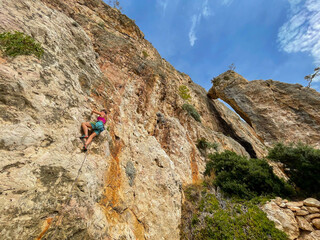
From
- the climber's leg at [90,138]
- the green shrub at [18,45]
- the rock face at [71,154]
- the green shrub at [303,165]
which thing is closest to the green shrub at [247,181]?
the green shrub at [303,165]

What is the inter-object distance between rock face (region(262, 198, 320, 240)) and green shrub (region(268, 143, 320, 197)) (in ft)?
9.69

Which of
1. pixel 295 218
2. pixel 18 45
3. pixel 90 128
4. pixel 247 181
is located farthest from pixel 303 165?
pixel 18 45

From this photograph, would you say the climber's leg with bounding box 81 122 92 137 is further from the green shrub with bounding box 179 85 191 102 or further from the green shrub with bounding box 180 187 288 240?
the green shrub with bounding box 179 85 191 102

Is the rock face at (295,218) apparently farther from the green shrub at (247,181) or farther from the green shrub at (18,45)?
the green shrub at (18,45)

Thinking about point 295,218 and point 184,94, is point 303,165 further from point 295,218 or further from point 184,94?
point 184,94

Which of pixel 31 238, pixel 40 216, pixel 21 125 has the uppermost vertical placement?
pixel 21 125

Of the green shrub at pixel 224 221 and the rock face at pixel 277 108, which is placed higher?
the rock face at pixel 277 108

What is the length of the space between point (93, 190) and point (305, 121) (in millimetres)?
27613

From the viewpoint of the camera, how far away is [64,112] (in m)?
4.32

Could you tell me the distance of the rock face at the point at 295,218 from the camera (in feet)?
19.4

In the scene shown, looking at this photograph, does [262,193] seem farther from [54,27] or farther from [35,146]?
[54,27]

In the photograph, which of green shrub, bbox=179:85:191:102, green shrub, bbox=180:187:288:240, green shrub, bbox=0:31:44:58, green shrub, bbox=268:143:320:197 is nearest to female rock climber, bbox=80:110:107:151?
green shrub, bbox=0:31:44:58

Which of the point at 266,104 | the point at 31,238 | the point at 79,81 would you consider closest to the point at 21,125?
the point at 31,238

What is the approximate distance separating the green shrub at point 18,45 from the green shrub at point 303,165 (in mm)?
15241
